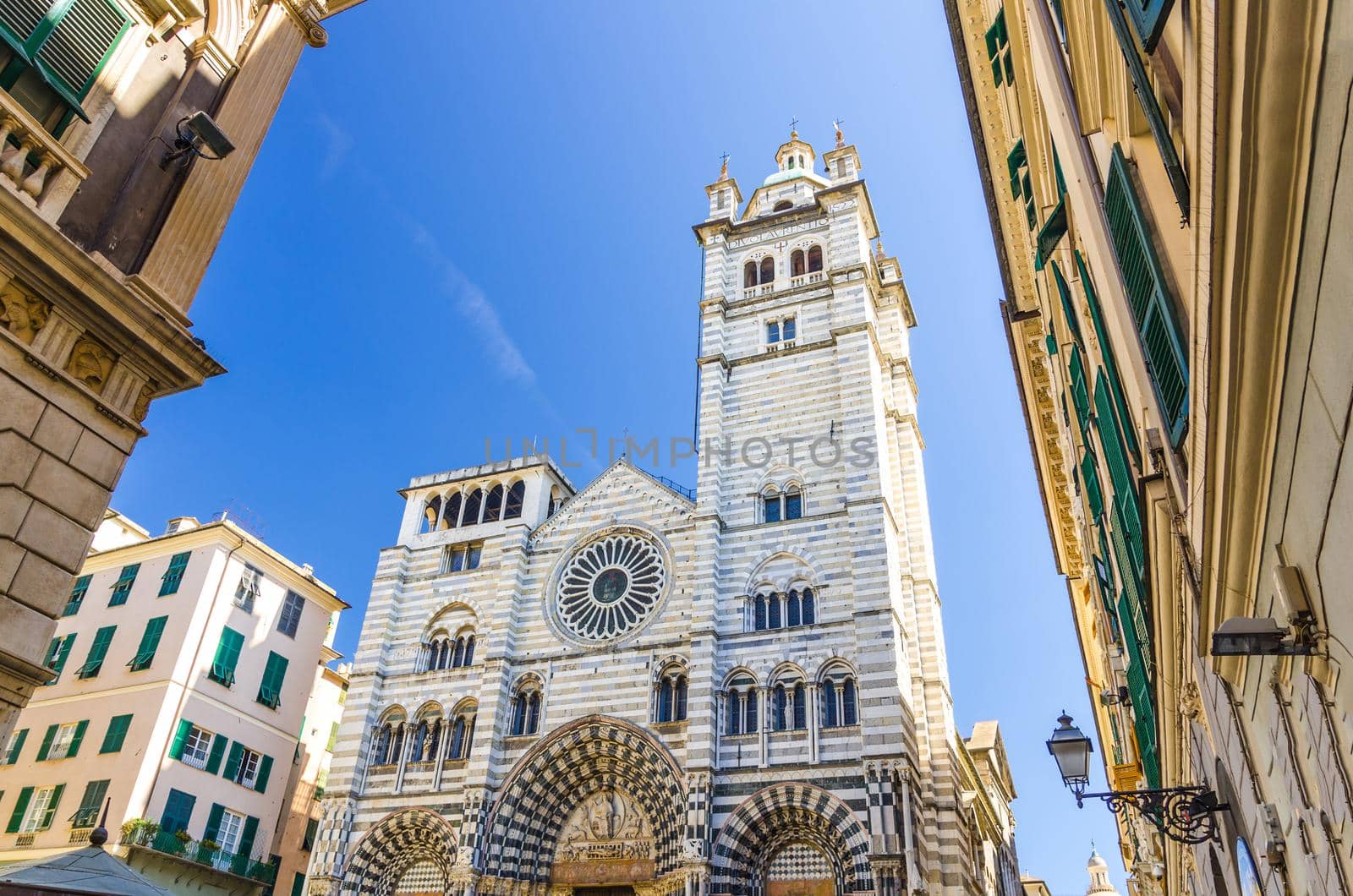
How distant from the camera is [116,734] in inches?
925

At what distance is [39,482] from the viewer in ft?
21.9

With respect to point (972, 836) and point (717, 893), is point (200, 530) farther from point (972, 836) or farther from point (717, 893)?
point (972, 836)

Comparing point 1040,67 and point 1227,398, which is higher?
point 1040,67

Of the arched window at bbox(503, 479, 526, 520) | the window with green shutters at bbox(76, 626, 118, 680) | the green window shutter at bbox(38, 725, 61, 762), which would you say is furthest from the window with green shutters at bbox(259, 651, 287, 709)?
the arched window at bbox(503, 479, 526, 520)

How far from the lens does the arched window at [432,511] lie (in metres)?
31.8

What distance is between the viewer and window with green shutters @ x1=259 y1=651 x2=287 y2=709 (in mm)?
27109

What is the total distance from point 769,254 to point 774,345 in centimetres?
493

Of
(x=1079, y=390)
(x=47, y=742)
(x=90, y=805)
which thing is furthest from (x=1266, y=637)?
(x=47, y=742)

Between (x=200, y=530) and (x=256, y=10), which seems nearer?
(x=256, y=10)

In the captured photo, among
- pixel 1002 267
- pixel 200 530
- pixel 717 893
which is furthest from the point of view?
pixel 200 530

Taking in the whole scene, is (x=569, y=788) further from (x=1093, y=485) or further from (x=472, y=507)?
(x=1093, y=485)

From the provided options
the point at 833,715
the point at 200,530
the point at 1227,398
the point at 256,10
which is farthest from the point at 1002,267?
the point at 200,530

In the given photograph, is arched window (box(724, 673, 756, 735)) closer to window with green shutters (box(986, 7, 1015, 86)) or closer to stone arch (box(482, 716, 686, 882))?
stone arch (box(482, 716, 686, 882))

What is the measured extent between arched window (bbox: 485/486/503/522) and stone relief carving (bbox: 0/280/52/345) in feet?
78.1
